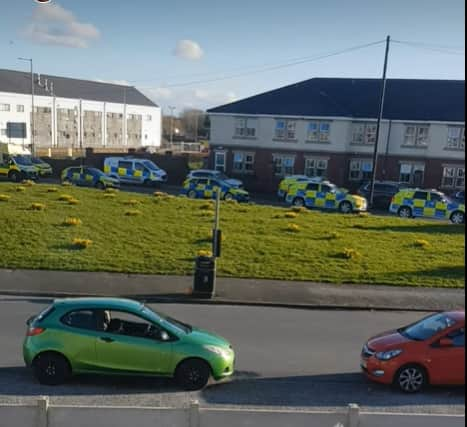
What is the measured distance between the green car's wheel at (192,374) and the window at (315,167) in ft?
99.5

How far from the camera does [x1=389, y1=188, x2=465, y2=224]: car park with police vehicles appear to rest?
→ 26172 millimetres

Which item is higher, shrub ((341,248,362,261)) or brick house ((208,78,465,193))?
brick house ((208,78,465,193))

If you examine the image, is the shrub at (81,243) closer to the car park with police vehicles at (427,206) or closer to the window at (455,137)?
the car park with police vehicles at (427,206)

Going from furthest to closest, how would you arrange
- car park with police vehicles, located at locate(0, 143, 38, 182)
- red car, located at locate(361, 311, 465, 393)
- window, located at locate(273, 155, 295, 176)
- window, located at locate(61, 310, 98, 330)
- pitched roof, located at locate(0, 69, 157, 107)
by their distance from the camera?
pitched roof, located at locate(0, 69, 157, 107) < window, located at locate(273, 155, 295, 176) < car park with police vehicles, located at locate(0, 143, 38, 182) < red car, located at locate(361, 311, 465, 393) < window, located at locate(61, 310, 98, 330)

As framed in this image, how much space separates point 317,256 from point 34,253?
344 inches

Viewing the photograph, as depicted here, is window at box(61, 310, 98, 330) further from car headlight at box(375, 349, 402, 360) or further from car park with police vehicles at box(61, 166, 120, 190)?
car park with police vehicles at box(61, 166, 120, 190)

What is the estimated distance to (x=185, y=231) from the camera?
62.2 feet

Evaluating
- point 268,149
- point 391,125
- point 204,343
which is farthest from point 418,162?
point 204,343

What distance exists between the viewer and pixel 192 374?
26.4 feet

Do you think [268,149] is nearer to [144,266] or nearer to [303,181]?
[303,181]

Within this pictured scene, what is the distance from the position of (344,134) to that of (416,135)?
15.5 ft

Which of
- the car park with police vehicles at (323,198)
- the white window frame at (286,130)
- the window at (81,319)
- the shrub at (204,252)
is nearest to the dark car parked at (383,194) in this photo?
the car park with police vehicles at (323,198)

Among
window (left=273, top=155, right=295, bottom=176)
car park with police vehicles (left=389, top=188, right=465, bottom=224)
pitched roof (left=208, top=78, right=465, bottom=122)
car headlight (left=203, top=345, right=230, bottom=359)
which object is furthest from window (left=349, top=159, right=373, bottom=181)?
car headlight (left=203, top=345, right=230, bottom=359)

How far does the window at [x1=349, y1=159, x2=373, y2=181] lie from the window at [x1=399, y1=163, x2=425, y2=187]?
2.12 meters
